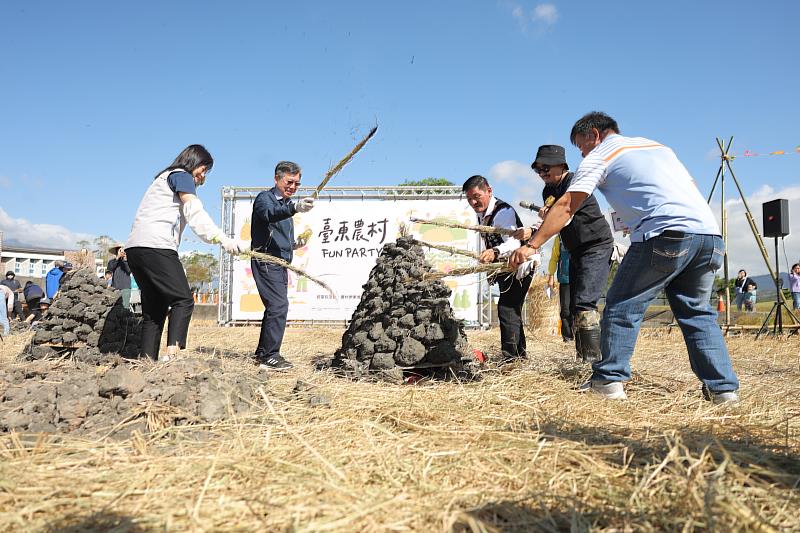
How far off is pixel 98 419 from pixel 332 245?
10.9 metres

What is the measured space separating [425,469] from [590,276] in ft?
9.22

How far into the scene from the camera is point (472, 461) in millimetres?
2020

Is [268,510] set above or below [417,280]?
below

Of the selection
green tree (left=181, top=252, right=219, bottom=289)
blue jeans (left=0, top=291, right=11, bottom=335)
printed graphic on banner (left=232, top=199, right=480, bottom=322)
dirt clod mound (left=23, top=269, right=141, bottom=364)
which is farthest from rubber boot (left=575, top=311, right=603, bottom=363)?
green tree (left=181, top=252, right=219, bottom=289)

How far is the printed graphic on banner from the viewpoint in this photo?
1319 cm

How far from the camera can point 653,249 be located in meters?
3.09

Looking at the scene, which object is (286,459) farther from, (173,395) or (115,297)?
(115,297)

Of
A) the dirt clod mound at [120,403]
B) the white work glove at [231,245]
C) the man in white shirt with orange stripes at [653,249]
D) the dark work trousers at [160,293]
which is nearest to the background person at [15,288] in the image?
the dark work trousers at [160,293]

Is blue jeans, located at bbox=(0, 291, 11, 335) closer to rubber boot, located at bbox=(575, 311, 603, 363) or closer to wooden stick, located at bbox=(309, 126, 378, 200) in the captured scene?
wooden stick, located at bbox=(309, 126, 378, 200)

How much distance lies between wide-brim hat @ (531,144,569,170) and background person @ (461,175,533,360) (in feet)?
1.65

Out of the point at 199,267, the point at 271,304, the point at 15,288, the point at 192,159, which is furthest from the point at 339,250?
the point at 199,267

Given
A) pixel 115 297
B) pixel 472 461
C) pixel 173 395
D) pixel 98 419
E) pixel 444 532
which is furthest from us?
pixel 115 297

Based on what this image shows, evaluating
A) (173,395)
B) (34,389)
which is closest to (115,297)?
(34,389)

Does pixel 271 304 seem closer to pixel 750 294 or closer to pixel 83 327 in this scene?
pixel 83 327
